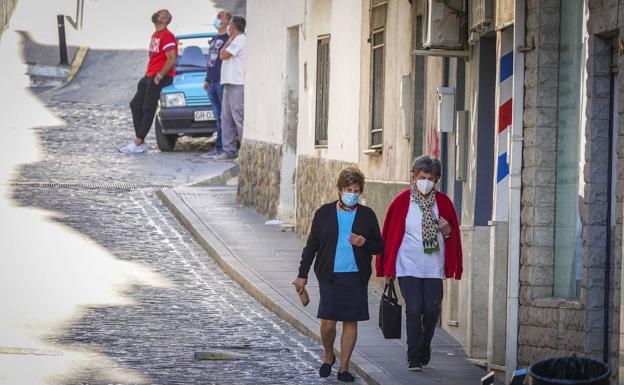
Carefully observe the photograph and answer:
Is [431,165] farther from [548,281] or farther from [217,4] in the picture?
[217,4]

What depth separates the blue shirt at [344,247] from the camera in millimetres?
12516

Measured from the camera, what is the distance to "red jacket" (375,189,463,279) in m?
12.9

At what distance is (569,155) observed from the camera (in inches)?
477

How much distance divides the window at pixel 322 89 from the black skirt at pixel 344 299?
877 centimetres

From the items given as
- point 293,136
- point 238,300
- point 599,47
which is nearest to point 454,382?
point 599,47

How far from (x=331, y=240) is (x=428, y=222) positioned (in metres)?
0.79

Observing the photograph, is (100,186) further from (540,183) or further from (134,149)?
(540,183)

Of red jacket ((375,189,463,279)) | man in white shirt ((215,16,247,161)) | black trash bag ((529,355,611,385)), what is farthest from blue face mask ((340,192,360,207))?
man in white shirt ((215,16,247,161))

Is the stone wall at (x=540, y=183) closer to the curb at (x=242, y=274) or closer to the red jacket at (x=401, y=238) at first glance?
the red jacket at (x=401, y=238)

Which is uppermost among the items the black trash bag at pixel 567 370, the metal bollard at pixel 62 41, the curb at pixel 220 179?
the metal bollard at pixel 62 41

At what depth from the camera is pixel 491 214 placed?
13.9 metres

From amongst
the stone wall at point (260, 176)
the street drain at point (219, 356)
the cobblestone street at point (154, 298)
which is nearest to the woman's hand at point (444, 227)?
the cobblestone street at point (154, 298)

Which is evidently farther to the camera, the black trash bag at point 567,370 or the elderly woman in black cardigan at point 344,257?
the elderly woman in black cardigan at point 344,257

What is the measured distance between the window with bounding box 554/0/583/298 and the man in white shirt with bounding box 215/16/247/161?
50.1 ft
